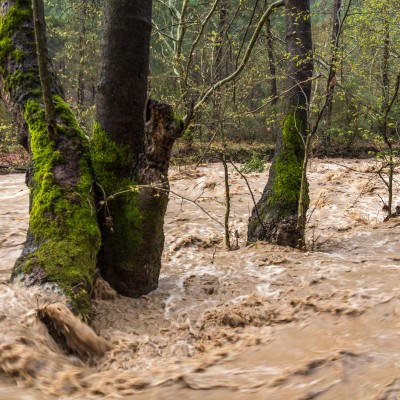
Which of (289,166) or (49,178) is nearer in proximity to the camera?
(49,178)

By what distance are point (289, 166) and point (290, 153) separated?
8.6 inches

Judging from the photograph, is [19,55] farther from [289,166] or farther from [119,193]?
[289,166]

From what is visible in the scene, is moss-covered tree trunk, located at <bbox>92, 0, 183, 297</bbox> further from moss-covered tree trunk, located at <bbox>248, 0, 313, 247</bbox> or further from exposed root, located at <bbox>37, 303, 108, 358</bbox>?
moss-covered tree trunk, located at <bbox>248, 0, 313, 247</bbox>

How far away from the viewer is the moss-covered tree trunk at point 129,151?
416 centimetres

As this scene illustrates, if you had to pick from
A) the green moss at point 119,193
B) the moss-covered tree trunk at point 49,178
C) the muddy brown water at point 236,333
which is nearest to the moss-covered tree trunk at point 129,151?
the green moss at point 119,193

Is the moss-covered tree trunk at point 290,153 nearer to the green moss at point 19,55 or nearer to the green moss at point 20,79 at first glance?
the green moss at point 20,79

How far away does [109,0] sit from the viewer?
4.16 m

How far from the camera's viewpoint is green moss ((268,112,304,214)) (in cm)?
633

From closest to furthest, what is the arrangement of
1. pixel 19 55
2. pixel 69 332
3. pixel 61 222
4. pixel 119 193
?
pixel 69 332
pixel 61 222
pixel 119 193
pixel 19 55

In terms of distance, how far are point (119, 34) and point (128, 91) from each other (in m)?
0.55

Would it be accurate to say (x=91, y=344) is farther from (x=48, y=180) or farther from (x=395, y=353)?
(x=395, y=353)

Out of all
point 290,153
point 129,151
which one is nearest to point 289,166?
point 290,153

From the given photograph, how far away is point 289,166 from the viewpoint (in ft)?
21.4

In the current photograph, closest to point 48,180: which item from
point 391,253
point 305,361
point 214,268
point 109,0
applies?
point 109,0
